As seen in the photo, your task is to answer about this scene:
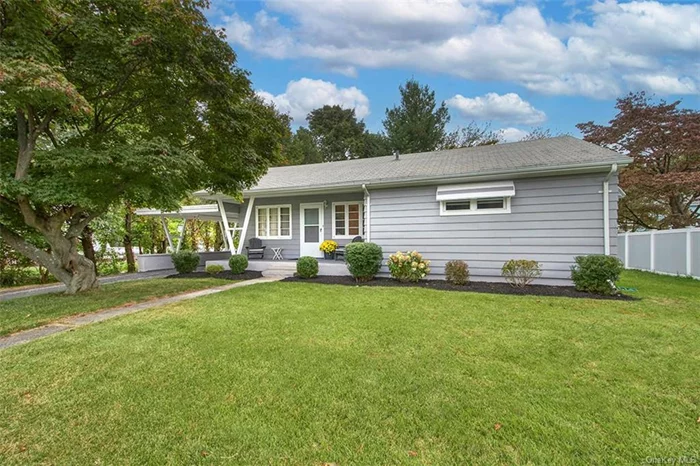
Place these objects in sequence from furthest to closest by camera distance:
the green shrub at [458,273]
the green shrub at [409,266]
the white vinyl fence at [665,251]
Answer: the white vinyl fence at [665,251]
the green shrub at [409,266]
the green shrub at [458,273]

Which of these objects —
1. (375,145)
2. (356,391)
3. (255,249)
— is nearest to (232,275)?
(255,249)

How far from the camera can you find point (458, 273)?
811 cm

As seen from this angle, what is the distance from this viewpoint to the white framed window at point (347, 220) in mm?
11177

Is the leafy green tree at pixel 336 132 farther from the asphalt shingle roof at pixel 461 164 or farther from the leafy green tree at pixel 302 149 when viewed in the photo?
the asphalt shingle roof at pixel 461 164

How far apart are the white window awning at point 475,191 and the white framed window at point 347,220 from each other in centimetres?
323

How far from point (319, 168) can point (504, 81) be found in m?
10.7

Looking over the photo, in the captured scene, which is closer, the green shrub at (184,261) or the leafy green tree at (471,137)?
the green shrub at (184,261)

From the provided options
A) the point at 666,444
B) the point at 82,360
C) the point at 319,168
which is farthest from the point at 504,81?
the point at 82,360

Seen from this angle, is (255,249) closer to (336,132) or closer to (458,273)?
(458,273)

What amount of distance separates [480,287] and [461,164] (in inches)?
144

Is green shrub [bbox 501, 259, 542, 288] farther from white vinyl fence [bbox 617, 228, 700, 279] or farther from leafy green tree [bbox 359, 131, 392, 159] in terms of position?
leafy green tree [bbox 359, 131, 392, 159]

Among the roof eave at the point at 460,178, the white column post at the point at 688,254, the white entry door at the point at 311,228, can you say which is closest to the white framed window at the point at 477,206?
the roof eave at the point at 460,178

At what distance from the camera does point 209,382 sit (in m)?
3.00

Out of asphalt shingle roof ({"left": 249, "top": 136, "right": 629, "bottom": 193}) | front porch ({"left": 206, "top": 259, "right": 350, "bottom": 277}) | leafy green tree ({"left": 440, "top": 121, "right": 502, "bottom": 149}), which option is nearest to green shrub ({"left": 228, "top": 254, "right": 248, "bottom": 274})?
front porch ({"left": 206, "top": 259, "right": 350, "bottom": 277})
